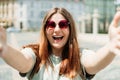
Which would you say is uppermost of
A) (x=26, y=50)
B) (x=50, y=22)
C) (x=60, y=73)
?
(x=50, y=22)

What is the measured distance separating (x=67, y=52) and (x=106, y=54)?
39cm

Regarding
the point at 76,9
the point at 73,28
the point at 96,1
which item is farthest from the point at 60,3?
the point at 73,28

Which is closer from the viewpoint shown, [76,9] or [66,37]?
[66,37]

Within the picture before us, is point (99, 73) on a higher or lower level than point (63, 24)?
lower

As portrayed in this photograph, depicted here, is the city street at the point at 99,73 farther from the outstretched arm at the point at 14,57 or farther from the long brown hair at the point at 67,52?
the outstretched arm at the point at 14,57

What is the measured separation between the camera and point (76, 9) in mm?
67312

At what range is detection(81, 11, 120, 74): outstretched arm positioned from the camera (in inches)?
64.4

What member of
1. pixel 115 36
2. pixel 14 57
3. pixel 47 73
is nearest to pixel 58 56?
pixel 47 73

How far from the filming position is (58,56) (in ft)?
6.88

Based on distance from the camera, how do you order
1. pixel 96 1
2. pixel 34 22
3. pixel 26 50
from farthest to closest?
pixel 34 22
pixel 96 1
pixel 26 50

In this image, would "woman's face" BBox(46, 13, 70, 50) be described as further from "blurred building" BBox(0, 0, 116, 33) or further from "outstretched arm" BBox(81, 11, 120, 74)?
"blurred building" BBox(0, 0, 116, 33)

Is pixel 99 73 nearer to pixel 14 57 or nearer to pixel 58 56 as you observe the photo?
pixel 58 56

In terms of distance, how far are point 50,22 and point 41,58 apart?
0.66 feet

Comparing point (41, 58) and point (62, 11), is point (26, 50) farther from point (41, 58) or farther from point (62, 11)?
point (62, 11)
